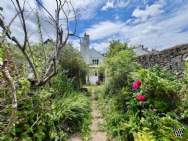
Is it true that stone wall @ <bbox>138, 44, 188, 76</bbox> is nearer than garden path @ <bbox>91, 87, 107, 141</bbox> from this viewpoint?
Yes

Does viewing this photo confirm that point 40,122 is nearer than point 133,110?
Yes

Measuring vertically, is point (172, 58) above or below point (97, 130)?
above

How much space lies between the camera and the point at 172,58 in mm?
7152

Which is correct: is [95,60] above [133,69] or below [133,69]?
above

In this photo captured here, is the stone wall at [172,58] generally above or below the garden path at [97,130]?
above

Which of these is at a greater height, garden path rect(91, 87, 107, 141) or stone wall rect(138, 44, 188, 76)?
stone wall rect(138, 44, 188, 76)

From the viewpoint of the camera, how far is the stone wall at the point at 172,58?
643 centimetres

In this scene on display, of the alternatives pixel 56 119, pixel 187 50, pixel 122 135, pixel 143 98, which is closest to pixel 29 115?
pixel 56 119

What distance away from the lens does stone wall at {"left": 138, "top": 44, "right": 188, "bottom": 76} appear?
643cm

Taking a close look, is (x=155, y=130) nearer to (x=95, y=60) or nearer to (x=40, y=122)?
(x=40, y=122)

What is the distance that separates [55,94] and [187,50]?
4.72 metres

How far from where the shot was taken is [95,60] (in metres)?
40.7

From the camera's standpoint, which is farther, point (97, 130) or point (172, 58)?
point (97, 130)

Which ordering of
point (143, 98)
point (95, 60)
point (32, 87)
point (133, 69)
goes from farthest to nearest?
point (95, 60) < point (133, 69) < point (32, 87) < point (143, 98)
